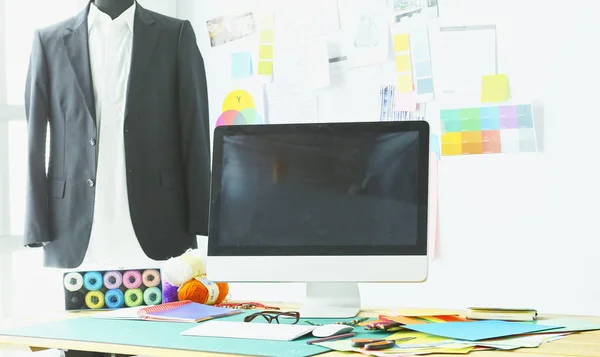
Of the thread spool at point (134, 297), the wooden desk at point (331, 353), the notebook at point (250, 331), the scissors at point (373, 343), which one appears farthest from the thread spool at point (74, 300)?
the scissors at point (373, 343)

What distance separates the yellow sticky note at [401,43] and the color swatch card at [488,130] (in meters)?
0.29

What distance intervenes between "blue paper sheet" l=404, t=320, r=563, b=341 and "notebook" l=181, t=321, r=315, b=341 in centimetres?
21

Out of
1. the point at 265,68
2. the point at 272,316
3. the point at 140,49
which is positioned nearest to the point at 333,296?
the point at 272,316

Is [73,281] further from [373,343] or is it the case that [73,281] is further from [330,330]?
[373,343]

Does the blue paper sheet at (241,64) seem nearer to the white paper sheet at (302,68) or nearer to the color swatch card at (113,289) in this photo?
the white paper sheet at (302,68)

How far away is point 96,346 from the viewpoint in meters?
1.48

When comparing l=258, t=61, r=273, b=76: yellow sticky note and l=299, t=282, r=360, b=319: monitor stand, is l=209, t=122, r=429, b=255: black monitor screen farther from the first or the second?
l=258, t=61, r=273, b=76: yellow sticky note

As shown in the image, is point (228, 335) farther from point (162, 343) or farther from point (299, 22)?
point (299, 22)

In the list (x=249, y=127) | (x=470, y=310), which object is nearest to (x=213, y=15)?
(x=249, y=127)

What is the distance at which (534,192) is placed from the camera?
2652mm

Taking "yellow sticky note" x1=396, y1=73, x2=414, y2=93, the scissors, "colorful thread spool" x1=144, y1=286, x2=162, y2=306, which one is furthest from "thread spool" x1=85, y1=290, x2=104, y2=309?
"yellow sticky note" x1=396, y1=73, x2=414, y2=93

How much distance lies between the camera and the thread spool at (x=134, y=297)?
1.95m

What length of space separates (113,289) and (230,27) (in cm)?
165

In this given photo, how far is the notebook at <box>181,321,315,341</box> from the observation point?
147cm
